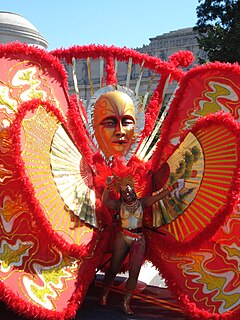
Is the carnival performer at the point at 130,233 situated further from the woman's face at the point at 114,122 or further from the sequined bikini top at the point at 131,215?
the woman's face at the point at 114,122

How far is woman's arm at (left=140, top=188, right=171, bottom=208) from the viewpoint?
3.15 meters

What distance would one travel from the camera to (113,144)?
3254 mm

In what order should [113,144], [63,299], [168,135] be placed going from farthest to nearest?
[168,135] < [113,144] < [63,299]

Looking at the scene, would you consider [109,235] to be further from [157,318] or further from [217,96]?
[217,96]

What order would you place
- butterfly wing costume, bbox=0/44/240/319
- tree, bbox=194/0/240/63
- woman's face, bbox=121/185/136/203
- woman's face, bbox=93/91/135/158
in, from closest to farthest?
butterfly wing costume, bbox=0/44/240/319 < woman's face, bbox=121/185/136/203 < woman's face, bbox=93/91/135/158 < tree, bbox=194/0/240/63

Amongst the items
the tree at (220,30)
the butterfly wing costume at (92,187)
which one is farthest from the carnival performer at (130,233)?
the tree at (220,30)

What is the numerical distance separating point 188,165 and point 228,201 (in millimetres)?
425

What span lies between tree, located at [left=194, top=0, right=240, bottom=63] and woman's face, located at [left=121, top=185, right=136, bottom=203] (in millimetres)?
7665

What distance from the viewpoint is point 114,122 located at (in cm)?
326

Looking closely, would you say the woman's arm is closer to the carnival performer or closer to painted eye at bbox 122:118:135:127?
the carnival performer

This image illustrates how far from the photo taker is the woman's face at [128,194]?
3.10m

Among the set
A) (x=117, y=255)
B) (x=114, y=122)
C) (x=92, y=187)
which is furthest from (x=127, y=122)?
(x=117, y=255)

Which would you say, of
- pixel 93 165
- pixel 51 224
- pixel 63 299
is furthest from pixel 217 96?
pixel 63 299

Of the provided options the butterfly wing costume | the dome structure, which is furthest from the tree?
the butterfly wing costume
